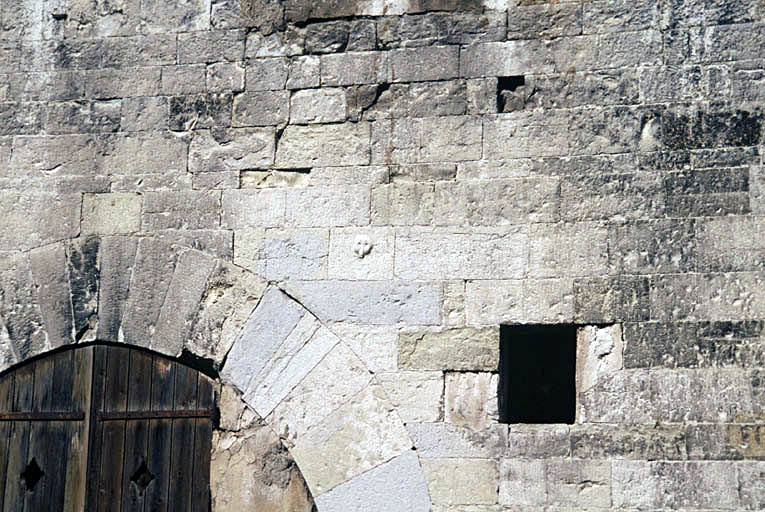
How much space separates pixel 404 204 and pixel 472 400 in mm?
877

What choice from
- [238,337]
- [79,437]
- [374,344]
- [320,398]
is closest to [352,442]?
[320,398]

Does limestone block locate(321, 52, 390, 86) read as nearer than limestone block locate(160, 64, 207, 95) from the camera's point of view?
Yes

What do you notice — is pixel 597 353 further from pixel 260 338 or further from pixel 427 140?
pixel 260 338

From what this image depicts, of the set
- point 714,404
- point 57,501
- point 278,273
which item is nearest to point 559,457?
point 714,404

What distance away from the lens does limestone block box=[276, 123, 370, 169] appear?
5.02m

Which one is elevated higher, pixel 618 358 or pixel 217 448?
pixel 618 358

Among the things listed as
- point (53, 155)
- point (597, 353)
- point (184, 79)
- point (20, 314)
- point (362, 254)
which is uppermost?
point (184, 79)

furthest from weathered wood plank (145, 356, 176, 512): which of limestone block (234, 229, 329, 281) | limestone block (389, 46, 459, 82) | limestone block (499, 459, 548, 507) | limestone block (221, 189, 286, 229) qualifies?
limestone block (389, 46, 459, 82)

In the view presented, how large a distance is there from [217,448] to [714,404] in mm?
2040

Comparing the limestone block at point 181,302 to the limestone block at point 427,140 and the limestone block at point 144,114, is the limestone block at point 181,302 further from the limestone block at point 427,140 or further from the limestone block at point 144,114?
the limestone block at point 427,140

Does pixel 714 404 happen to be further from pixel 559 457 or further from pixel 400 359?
pixel 400 359

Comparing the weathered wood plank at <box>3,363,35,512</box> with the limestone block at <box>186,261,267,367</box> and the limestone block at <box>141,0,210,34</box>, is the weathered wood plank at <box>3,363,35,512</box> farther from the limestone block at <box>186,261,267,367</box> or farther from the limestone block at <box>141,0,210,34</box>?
the limestone block at <box>141,0,210,34</box>

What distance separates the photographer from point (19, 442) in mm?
5109

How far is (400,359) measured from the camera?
4.76 meters
